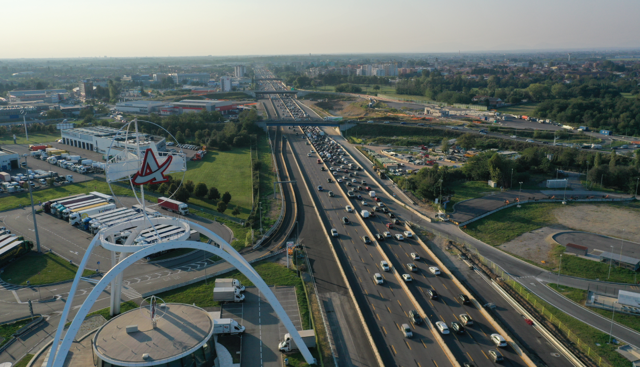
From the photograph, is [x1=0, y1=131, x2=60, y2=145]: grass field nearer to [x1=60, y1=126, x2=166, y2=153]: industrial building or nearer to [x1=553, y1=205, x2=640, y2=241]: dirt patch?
[x1=60, y1=126, x2=166, y2=153]: industrial building

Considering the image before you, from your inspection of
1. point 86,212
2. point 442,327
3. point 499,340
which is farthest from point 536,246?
point 86,212

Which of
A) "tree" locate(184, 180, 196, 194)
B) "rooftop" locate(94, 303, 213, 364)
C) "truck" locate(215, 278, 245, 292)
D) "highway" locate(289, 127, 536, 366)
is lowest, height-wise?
"highway" locate(289, 127, 536, 366)

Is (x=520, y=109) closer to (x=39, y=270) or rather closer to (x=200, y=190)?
(x=200, y=190)

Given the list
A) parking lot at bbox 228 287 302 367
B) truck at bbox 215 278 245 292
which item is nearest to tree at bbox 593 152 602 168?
parking lot at bbox 228 287 302 367

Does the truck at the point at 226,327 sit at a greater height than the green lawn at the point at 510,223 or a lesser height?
greater

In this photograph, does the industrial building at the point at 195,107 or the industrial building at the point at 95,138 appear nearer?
the industrial building at the point at 95,138

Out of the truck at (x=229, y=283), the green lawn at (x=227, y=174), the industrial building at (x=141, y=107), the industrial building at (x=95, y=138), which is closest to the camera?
the truck at (x=229, y=283)

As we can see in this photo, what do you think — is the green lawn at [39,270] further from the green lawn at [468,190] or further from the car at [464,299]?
the green lawn at [468,190]

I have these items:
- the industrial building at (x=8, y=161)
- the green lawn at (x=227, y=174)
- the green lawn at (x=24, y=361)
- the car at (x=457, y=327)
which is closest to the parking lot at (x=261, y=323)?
the car at (x=457, y=327)
